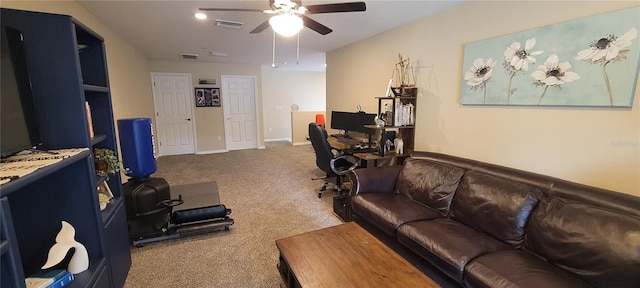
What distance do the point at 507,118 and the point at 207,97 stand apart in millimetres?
6271

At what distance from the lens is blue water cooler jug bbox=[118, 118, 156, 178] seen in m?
2.52

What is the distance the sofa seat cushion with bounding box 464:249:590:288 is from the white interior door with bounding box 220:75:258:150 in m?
6.38

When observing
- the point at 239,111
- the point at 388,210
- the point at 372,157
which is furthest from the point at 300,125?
the point at 388,210

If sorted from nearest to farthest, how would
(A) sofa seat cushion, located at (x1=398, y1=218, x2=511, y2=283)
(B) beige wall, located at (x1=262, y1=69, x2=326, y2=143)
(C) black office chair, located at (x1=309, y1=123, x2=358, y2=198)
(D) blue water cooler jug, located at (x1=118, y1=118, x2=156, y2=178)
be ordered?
(A) sofa seat cushion, located at (x1=398, y1=218, x2=511, y2=283) < (D) blue water cooler jug, located at (x1=118, y1=118, x2=156, y2=178) < (C) black office chair, located at (x1=309, y1=123, x2=358, y2=198) < (B) beige wall, located at (x1=262, y1=69, x2=326, y2=143)

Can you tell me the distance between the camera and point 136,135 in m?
2.53

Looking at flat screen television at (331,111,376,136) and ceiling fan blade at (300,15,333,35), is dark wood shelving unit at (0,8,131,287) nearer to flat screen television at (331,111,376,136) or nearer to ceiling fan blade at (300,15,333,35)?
ceiling fan blade at (300,15,333,35)

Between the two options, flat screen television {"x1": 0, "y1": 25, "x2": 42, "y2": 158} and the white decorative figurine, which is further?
the white decorative figurine

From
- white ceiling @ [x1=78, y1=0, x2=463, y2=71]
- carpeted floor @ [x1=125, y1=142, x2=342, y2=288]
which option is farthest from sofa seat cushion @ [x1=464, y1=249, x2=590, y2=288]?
white ceiling @ [x1=78, y1=0, x2=463, y2=71]

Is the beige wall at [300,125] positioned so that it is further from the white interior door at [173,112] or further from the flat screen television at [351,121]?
the flat screen television at [351,121]

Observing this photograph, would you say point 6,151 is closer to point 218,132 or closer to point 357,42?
point 357,42

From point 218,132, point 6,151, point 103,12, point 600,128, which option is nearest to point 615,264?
point 600,128

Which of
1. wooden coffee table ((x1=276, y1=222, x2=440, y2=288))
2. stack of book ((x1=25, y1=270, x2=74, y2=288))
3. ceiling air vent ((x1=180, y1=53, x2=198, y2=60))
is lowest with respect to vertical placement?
wooden coffee table ((x1=276, y1=222, x2=440, y2=288))

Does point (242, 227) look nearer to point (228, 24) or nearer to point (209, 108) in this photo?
point (228, 24)

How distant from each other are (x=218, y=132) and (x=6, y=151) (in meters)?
5.88
